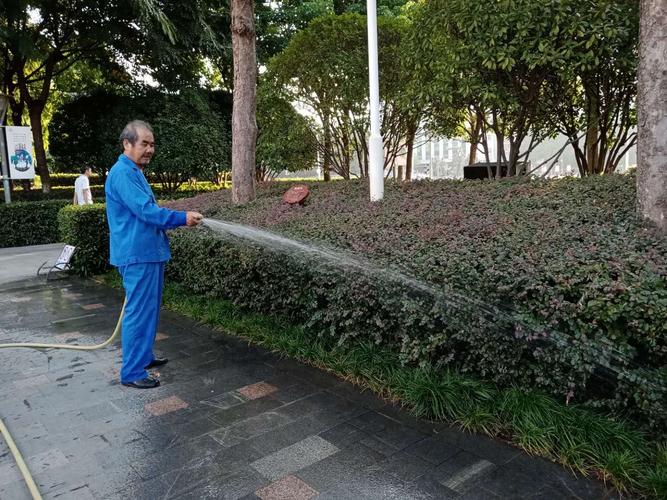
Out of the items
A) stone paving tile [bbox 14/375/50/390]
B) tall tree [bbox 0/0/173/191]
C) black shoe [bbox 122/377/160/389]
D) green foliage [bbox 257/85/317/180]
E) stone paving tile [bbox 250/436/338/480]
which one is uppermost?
tall tree [bbox 0/0/173/191]

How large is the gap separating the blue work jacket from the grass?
1.32 meters

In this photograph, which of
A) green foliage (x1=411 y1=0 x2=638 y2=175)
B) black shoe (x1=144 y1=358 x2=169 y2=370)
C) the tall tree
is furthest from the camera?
the tall tree

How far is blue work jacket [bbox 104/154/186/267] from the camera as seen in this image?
129 inches

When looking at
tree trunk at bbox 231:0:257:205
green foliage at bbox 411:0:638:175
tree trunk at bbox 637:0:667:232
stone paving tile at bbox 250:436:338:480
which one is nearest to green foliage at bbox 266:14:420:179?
green foliage at bbox 411:0:638:175

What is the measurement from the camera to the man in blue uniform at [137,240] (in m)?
3.30

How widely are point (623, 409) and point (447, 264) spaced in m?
1.14

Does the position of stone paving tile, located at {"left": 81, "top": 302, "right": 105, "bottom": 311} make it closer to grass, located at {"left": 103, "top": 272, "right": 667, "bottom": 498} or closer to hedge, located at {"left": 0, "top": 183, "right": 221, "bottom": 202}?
grass, located at {"left": 103, "top": 272, "right": 667, "bottom": 498}

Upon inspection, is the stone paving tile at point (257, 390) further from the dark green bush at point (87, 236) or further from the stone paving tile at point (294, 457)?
the dark green bush at point (87, 236)

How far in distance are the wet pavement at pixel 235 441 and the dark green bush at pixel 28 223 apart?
8.31 meters

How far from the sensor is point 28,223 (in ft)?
37.4

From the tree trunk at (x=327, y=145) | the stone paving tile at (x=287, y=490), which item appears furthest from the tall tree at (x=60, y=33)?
the stone paving tile at (x=287, y=490)

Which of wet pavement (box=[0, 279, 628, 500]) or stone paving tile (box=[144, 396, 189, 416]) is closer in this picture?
wet pavement (box=[0, 279, 628, 500])

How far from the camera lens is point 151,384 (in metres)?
3.49

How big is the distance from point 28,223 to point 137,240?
9.73 metres
